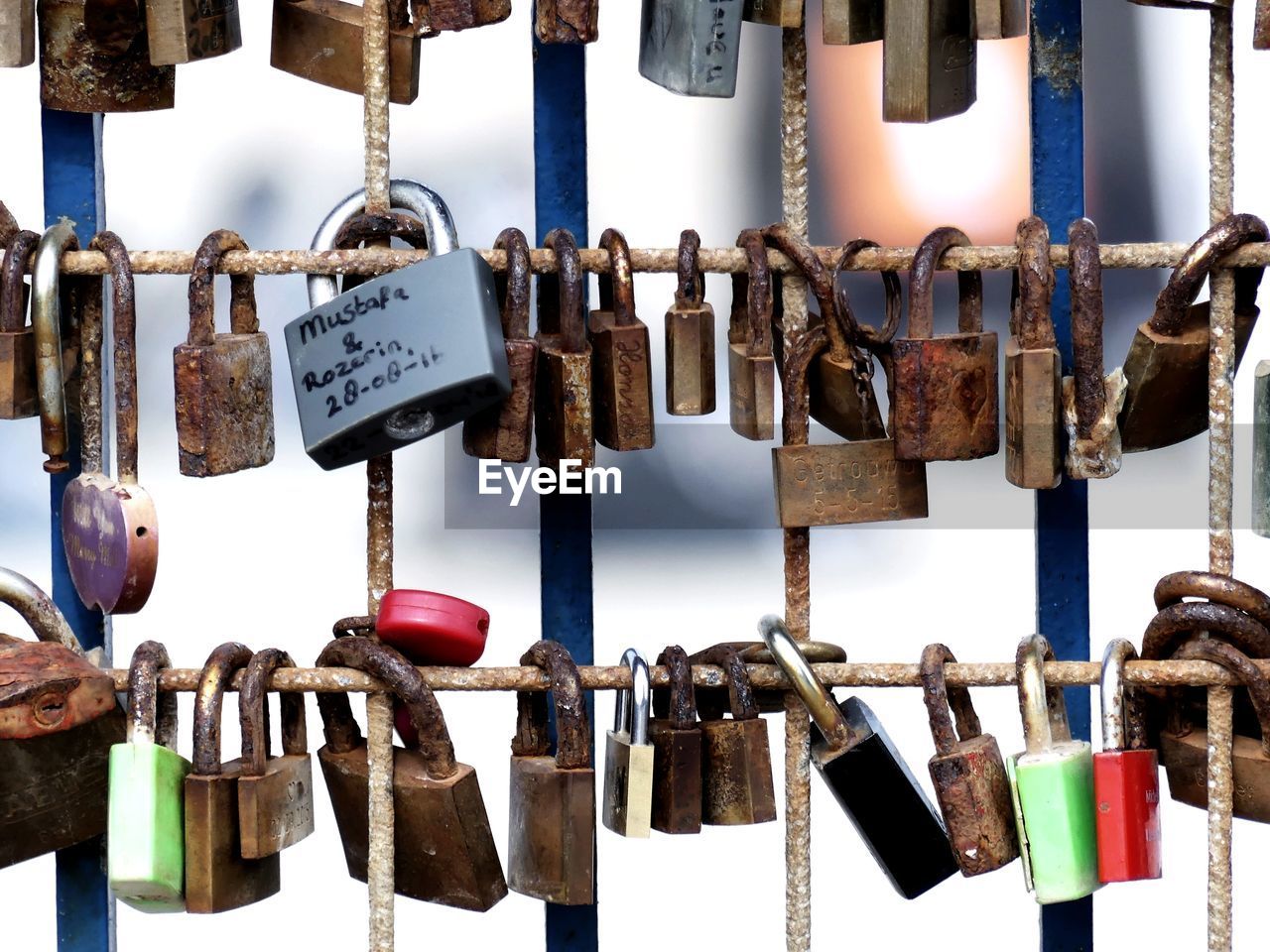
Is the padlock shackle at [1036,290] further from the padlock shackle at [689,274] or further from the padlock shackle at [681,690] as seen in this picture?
the padlock shackle at [681,690]

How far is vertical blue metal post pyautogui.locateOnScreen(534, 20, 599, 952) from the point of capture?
1455mm

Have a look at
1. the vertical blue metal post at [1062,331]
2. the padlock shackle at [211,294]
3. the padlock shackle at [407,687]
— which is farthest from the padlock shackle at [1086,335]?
the padlock shackle at [211,294]

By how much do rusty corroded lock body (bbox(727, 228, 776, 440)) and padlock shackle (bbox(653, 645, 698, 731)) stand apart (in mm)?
196

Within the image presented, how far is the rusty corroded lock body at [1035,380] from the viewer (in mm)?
1338

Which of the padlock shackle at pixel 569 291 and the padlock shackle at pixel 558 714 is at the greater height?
the padlock shackle at pixel 569 291

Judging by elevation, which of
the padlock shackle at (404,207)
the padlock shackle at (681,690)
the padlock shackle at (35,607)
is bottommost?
the padlock shackle at (681,690)

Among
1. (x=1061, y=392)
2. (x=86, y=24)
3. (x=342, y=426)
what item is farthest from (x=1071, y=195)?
(x=86, y=24)

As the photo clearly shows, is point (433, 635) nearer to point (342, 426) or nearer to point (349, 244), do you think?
point (342, 426)

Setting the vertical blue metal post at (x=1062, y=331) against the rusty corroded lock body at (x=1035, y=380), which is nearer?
the rusty corroded lock body at (x=1035, y=380)

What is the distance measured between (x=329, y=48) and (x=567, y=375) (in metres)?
0.37

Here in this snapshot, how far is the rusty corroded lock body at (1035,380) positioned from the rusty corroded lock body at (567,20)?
390mm

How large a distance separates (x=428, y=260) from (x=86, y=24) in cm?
37

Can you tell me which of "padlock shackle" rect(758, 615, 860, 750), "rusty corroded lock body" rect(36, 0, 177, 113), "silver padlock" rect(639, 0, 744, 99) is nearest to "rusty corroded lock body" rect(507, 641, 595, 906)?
"padlock shackle" rect(758, 615, 860, 750)

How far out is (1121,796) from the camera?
4.40ft
